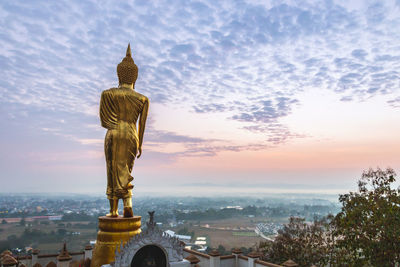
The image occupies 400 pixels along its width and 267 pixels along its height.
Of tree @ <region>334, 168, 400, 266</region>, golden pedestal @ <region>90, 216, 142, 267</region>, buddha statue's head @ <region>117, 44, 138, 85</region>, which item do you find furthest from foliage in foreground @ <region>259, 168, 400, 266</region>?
buddha statue's head @ <region>117, 44, 138, 85</region>

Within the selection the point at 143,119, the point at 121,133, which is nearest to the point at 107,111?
the point at 121,133

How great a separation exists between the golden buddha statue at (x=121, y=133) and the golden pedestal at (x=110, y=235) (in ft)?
1.44

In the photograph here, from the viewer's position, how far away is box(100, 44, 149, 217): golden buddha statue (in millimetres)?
9773

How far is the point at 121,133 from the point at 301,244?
888 cm

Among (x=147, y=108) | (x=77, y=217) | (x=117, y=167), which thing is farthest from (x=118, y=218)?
(x=77, y=217)

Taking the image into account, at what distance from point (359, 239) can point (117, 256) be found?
8.01 meters

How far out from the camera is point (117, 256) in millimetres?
7414

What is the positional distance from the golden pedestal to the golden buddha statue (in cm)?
44

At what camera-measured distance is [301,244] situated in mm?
13297

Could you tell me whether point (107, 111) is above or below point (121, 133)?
above

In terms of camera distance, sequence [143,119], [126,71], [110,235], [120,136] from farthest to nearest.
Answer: [143,119] → [126,71] → [120,136] → [110,235]

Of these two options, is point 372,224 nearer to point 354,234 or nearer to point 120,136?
point 354,234

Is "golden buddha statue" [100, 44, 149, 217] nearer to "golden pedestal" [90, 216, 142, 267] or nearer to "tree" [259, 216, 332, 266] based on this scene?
"golden pedestal" [90, 216, 142, 267]

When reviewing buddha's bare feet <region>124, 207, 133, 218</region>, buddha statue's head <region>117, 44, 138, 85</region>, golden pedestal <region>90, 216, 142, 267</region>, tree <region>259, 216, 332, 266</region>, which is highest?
buddha statue's head <region>117, 44, 138, 85</region>
